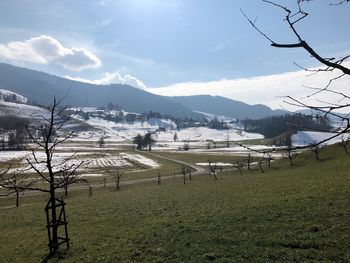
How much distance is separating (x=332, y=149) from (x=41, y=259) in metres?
72.6

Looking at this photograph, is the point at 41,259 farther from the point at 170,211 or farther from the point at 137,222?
the point at 170,211

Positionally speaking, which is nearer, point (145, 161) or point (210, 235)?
point (210, 235)

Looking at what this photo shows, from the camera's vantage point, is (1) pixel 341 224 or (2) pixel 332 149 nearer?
(1) pixel 341 224

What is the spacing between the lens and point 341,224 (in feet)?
52.6

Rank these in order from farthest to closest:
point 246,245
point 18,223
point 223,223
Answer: point 18,223 < point 223,223 < point 246,245

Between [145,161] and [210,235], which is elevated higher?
[210,235]

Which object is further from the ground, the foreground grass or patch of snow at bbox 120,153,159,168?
the foreground grass

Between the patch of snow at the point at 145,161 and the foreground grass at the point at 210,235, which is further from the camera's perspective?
the patch of snow at the point at 145,161

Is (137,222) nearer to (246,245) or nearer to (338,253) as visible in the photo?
(246,245)

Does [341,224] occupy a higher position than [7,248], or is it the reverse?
[341,224]

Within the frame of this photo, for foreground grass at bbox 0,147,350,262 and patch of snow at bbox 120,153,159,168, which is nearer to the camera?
foreground grass at bbox 0,147,350,262

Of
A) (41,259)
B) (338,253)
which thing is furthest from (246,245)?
(41,259)

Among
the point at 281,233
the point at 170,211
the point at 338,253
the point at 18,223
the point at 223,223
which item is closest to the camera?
the point at 338,253

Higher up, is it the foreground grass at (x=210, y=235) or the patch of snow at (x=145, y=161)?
the foreground grass at (x=210, y=235)
